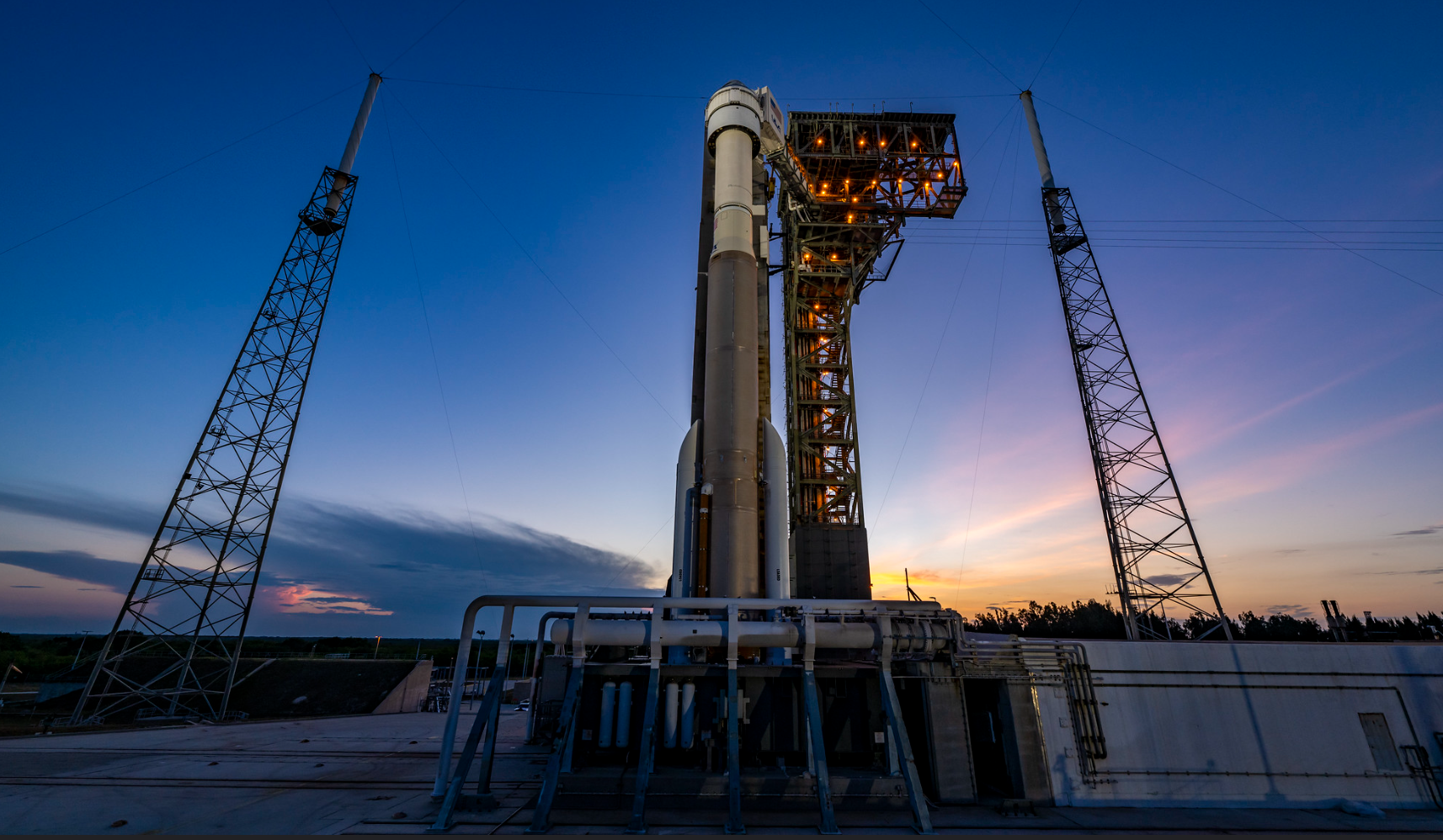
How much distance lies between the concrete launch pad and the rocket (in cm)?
526

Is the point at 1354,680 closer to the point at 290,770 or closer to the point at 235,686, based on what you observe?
the point at 290,770

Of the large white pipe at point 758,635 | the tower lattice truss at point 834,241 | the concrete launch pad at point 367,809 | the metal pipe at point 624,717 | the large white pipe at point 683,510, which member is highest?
the tower lattice truss at point 834,241

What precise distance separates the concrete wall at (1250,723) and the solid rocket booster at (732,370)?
7.52 metres

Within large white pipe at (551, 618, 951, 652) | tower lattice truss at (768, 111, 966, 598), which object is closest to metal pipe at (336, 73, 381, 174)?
tower lattice truss at (768, 111, 966, 598)

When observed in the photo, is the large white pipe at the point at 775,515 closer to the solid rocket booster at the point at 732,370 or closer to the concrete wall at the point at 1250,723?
the solid rocket booster at the point at 732,370

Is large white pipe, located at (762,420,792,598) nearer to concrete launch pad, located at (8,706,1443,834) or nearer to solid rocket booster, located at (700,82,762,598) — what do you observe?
solid rocket booster, located at (700,82,762,598)

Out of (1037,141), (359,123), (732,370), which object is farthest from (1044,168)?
(359,123)

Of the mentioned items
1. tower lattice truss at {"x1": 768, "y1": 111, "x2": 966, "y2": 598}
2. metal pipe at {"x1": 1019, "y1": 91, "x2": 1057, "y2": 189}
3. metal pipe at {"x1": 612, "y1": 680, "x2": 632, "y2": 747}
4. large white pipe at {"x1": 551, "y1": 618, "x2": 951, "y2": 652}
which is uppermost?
metal pipe at {"x1": 1019, "y1": 91, "x2": 1057, "y2": 189}

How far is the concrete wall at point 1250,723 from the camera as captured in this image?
12.7 m

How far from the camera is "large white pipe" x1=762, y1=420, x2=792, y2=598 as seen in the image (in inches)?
618

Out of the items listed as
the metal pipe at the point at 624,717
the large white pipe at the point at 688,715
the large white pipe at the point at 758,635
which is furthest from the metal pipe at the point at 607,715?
the large white pipe at the point at 688,715

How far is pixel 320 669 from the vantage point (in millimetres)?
33375

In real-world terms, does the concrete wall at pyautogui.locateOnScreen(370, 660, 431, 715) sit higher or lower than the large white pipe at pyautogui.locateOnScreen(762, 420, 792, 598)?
lower

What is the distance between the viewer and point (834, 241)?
33500mm
